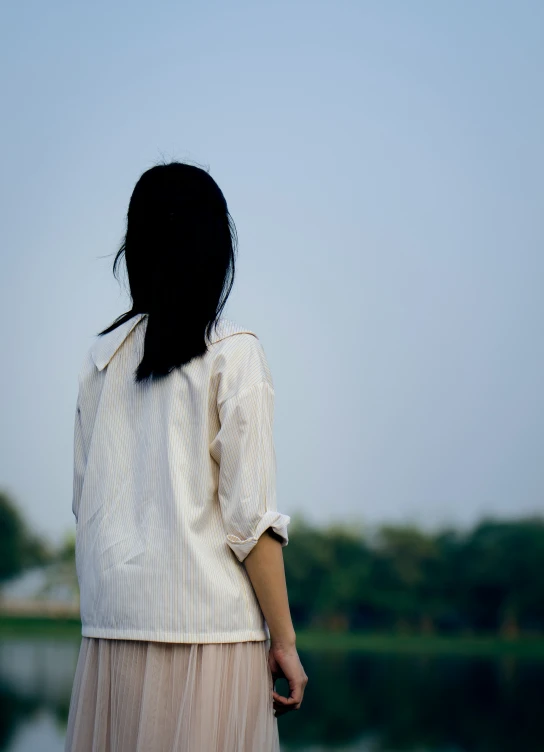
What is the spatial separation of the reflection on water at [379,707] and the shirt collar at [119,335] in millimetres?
5388

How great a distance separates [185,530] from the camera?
3.25 ft

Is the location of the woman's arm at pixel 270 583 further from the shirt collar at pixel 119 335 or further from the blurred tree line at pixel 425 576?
the blurred tree line at pixel 425 576

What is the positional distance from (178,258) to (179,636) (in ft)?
1.32

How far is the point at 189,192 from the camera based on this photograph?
3.57 feet

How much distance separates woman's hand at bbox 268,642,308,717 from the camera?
3.27 ft

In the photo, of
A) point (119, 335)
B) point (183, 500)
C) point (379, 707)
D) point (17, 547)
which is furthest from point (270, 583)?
point (17, 547)

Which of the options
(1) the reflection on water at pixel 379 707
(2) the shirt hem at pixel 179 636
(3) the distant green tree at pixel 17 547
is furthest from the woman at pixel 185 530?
(3) the distant green tree at pixel 17 547

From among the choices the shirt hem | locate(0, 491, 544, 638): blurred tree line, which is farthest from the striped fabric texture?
locate(0, 491, 544, 638): blurred tree line

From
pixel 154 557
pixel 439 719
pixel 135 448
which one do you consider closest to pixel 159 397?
pixel 135 448

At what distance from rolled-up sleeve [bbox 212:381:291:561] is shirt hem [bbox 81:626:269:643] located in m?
0.08

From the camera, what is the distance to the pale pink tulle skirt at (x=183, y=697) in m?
0.99

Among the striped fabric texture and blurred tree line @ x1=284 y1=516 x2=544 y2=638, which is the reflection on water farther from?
the striped fabric texture

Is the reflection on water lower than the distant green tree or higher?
lower

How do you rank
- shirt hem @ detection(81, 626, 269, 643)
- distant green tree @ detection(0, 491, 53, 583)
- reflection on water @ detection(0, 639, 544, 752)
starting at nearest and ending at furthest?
1. shirt hem @ detection(81, 626, 269, 643)
2. reflection on water @ detection(0, 639, 544, 752)
3. distant green tree @ detection(0, 491, 53, 583)
